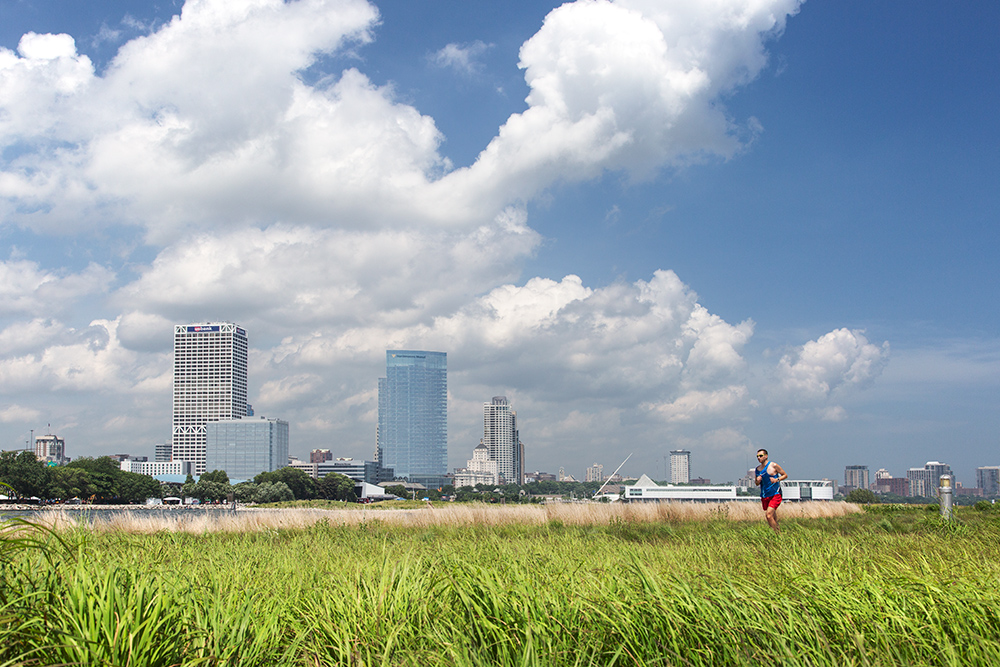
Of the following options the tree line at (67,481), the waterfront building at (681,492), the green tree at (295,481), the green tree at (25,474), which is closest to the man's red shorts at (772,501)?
the tree line at (67,481)

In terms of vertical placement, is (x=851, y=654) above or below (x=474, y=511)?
above

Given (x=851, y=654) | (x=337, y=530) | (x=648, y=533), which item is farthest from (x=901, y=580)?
(x=337, y=530)

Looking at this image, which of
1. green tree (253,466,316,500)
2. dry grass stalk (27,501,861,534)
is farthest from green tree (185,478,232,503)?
dry grass stalk (27,501,861,534)

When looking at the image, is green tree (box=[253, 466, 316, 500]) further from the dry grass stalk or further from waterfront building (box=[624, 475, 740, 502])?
the dry grass stalk

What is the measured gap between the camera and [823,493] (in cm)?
14125

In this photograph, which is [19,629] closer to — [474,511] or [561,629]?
[561,629]

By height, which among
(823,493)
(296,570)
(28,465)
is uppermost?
(296,570)

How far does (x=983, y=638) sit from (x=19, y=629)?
6042 millimetres

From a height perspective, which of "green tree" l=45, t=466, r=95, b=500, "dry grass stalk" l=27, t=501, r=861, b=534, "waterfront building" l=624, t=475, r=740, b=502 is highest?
"dry grass stalk" l=27, t=501, r=861, b=534

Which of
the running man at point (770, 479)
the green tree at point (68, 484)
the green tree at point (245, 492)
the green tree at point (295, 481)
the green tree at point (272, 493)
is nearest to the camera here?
the running man at point (770, 479)

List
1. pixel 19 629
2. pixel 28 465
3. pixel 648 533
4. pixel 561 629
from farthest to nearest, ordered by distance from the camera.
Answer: pixel 28 465 → pixel 648 533 → pixel 561 629 → pixel 19 629

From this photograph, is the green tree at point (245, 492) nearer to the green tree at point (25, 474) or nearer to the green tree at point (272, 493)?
the green tree at point (272, 493)

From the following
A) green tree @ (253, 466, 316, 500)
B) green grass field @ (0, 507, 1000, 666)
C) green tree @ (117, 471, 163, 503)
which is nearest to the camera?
green grass field @ (0, 507, 1000, 666)

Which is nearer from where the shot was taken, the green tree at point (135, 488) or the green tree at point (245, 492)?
the green tree at point (135, 488)
